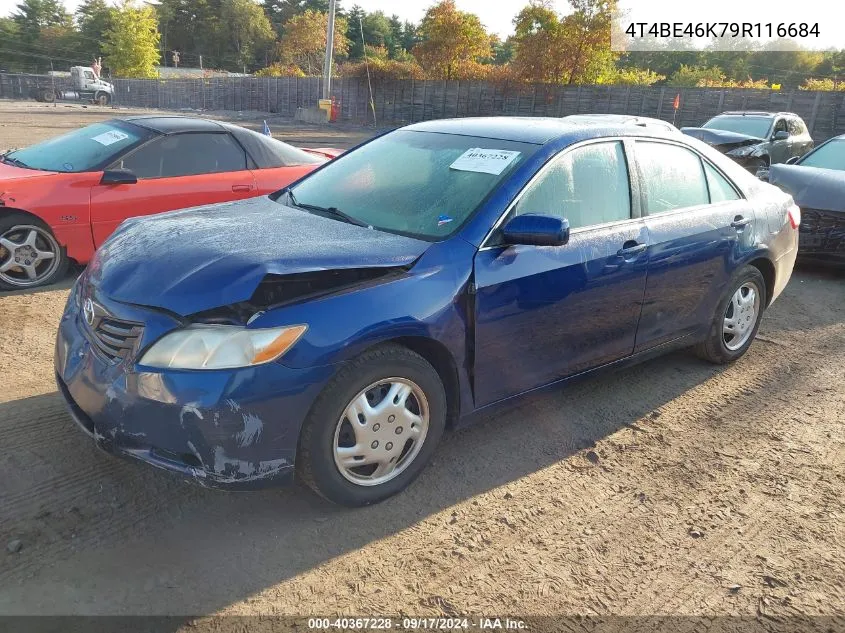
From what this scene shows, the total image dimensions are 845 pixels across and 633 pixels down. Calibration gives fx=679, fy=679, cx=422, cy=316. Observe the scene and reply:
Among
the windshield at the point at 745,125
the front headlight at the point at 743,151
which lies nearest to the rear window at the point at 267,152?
the front headlight at the point at 743,151

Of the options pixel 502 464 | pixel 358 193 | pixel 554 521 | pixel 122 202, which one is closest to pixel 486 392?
pixel 502 464

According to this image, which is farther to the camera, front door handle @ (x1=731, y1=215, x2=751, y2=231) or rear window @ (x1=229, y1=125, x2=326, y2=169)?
rear window @ (x1=229, y1=125, x2=326, y2=169)

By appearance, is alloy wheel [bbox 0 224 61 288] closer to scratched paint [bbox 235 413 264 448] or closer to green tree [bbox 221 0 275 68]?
scratched paint [bbox 235 413 264 448]

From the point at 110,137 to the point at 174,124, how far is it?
0.58 m

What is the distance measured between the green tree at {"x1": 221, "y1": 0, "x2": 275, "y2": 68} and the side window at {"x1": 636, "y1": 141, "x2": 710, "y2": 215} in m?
100

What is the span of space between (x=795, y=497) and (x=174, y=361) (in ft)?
9.35

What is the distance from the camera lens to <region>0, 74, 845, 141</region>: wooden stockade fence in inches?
1037

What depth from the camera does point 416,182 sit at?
352cm

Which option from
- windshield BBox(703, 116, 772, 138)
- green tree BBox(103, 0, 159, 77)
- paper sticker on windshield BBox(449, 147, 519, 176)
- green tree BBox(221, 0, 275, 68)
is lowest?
paper sticker on windshield BBox(449, 147, 519, 176)

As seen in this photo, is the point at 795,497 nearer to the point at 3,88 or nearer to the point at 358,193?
the point at 358,193

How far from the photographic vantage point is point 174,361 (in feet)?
8.21

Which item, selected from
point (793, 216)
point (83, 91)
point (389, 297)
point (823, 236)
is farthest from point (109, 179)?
point (83, 91)

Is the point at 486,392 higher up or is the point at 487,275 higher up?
the point at 487,275

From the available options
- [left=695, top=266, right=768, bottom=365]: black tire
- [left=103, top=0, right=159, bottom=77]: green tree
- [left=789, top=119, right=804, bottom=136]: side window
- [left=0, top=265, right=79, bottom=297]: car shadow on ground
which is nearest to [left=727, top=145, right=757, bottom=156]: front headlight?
[left=789, top=119, right=804, bottom=136]: side window
